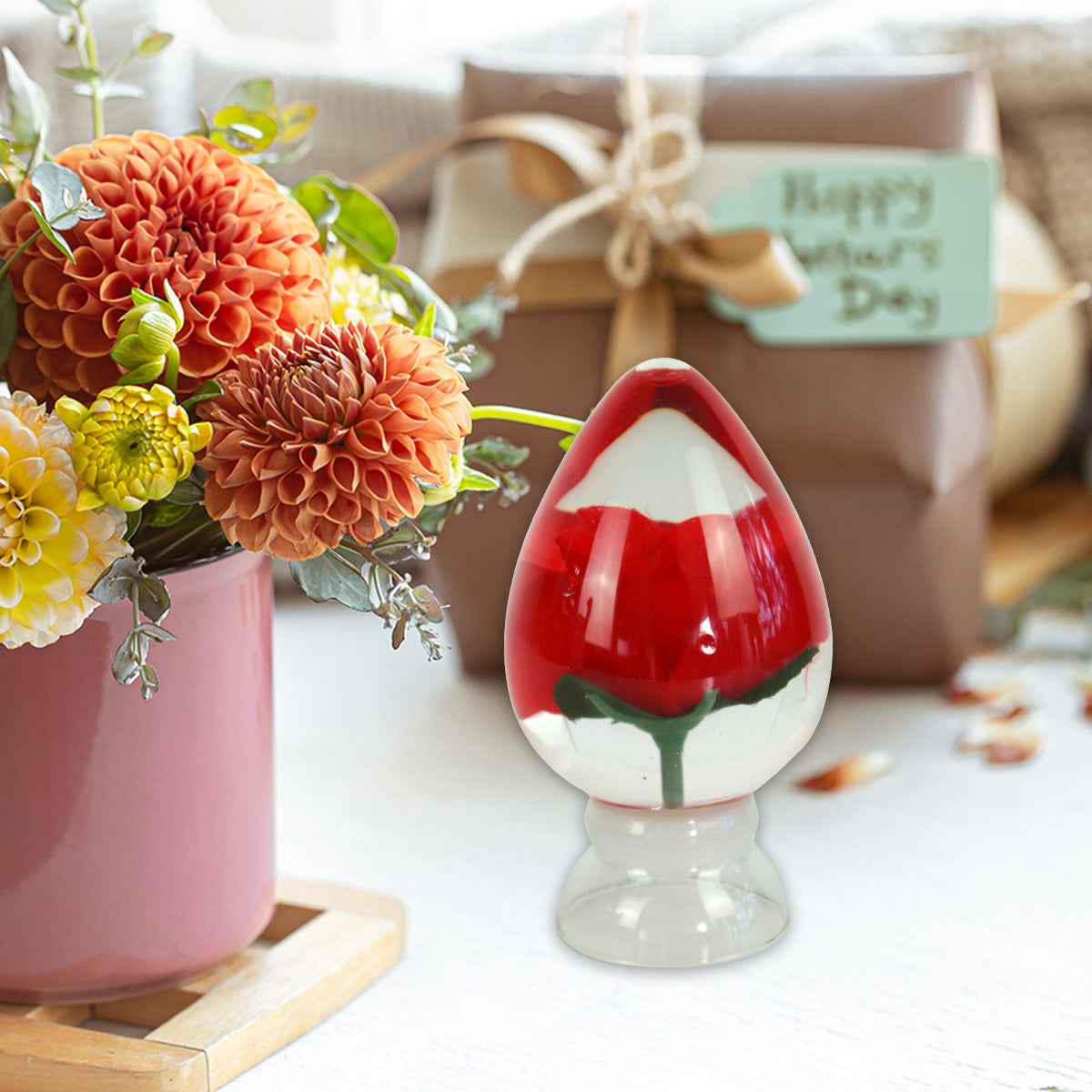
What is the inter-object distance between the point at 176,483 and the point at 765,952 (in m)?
0.26

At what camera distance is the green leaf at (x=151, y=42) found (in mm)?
431

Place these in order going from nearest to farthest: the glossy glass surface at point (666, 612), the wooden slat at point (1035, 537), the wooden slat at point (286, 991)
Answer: the glossy glass surface at point (666, 612) → the wooden slat at point (286, 991) → the wooden slat at point (1035, 537)

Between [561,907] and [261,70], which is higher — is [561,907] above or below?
below

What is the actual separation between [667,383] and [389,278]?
0.47ft

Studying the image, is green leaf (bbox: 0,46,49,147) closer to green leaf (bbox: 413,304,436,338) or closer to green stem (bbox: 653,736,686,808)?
green leaf (bbox: 413,304,436,338)

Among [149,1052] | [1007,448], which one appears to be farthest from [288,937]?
[1007,448]

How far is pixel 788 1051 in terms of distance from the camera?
1.38 feet

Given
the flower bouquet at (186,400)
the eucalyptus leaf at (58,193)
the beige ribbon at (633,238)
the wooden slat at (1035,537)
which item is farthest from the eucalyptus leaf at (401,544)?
the wooden slat at (1035,537)

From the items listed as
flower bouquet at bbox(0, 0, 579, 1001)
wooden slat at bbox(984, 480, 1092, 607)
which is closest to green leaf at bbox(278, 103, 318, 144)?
flower bouquet at bbox(0, 0, 579, 1001)

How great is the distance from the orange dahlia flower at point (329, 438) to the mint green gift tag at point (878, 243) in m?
0.41

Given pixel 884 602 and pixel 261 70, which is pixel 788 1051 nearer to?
pixel 884 602

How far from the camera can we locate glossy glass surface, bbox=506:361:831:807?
30 centimetres

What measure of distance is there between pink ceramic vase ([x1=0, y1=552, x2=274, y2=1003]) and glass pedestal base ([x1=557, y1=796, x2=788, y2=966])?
13 centimetres

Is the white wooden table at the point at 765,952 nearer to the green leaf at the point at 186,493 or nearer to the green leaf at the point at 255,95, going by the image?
the green leaf at the point at 186,493
